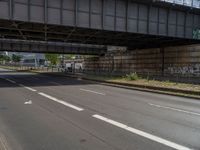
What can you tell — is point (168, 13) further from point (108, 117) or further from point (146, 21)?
point (108, 117)

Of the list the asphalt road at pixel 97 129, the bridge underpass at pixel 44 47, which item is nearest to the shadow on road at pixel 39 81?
the asphalt road at pixel 97 129

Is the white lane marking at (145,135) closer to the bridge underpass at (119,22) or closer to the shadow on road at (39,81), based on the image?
the shadow on road at (39,81)

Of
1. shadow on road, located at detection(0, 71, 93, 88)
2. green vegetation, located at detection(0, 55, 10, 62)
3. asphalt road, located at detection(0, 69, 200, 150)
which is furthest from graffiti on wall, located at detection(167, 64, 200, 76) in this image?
green vegetation, located at detection(0, 55, 10, 62)

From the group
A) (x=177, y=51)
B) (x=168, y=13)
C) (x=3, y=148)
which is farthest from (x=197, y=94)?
(x=177, y=51)

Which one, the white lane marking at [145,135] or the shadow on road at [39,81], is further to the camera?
the shadow on road at [39,81]

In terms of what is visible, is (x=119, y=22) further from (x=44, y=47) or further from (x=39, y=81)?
(x=44, y=47)

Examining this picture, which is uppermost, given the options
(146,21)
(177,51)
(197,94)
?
(146,21)

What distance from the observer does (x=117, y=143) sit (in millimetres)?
7168

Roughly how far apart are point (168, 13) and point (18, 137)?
34167 mm

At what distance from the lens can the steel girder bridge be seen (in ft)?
96.0

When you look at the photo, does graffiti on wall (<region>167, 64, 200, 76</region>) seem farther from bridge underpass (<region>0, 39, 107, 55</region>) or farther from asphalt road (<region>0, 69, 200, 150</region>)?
asphalt road (<region>0, 69, 200, 150</region>)

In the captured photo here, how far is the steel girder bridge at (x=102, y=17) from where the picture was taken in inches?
1152

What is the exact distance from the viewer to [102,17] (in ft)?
110

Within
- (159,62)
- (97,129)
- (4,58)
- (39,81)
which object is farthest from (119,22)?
(4,58)
